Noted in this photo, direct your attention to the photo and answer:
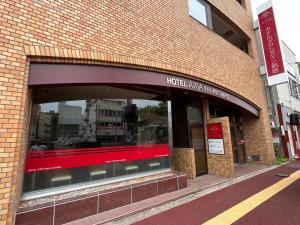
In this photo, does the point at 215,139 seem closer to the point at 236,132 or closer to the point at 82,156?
the point at 236,132

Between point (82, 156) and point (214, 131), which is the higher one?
point (214, 131)

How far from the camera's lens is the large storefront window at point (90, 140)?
14.0 feet

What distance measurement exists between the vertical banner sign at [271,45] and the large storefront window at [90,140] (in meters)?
9.01

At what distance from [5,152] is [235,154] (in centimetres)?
1183

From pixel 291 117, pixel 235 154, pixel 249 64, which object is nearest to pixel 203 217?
pixel 235 154

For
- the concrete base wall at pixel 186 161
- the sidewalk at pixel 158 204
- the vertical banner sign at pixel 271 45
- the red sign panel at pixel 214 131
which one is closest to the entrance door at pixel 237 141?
the vertical banner sign at pixel 271 45

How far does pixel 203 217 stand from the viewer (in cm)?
429

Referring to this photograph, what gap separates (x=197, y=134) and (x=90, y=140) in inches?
206

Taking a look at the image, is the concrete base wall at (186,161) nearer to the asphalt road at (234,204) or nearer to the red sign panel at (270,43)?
the asphalt road at (234,204)

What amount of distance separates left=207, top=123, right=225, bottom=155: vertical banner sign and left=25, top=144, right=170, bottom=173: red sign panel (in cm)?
342

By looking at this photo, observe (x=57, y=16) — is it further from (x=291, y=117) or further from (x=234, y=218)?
(x=291, y=117)

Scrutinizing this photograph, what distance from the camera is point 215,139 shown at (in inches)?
334

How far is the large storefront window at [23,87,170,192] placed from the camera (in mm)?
4254

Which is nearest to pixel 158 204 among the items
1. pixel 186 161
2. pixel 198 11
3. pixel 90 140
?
pixel 90 140
